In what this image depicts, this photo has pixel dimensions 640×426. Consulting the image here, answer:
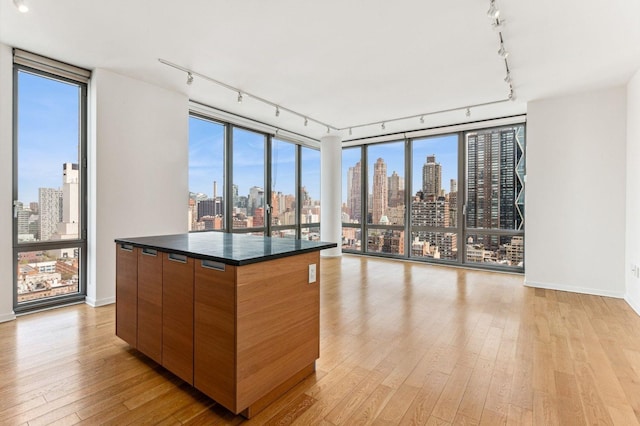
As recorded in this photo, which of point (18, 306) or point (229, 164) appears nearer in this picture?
point (18, 306)

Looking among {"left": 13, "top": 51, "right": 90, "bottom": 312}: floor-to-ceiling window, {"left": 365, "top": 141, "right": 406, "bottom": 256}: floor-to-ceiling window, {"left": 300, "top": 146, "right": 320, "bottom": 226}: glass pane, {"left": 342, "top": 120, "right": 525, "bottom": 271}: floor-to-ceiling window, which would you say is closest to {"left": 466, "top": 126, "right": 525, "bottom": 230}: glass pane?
{"left": 342, "top": 120, "right": 525, "bottom": 271}: floor-to-ceiling window

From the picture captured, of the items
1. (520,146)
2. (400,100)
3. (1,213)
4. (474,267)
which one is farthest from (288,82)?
(474,267)

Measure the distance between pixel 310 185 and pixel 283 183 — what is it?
942 millimetres

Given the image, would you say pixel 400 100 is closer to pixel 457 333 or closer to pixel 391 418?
pixel 457 333

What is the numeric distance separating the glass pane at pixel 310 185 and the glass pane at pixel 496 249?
3507mm

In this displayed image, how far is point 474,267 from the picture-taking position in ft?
19.7

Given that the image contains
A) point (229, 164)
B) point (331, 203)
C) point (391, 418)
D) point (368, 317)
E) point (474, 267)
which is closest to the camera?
point (391, 418)

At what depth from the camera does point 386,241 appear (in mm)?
7246

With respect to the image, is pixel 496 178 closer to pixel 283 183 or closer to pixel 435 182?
pixel 435 182

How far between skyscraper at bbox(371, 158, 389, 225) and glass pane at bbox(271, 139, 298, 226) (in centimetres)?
192

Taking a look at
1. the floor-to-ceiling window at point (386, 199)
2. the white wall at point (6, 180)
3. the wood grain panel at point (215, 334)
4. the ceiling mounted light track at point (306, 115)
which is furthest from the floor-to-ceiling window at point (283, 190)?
the wood grain panel at point (215, 334)

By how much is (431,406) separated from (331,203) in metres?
5.62

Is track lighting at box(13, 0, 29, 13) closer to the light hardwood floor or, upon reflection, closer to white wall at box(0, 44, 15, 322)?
white wall at box(0, 44, 15, 322)

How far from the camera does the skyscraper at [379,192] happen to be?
288 inches
